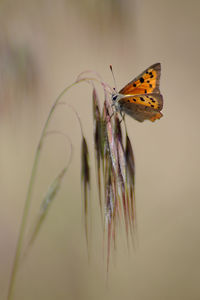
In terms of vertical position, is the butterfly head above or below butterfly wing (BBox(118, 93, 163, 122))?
above

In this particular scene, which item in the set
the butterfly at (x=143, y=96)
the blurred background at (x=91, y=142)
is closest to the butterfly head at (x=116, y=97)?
the butterfly at (x=143, y=96)

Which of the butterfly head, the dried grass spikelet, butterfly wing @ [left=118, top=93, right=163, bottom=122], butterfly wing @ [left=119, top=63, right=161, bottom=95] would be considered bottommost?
the dried grass spikelet

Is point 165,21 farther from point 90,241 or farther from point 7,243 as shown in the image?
point 7,243

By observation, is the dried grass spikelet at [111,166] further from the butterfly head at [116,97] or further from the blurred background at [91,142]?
the blurred background at [91,142]

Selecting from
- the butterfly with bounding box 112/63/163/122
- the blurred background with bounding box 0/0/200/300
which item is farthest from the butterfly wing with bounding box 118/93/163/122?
the blurred background with bounding box 0/0/200/300

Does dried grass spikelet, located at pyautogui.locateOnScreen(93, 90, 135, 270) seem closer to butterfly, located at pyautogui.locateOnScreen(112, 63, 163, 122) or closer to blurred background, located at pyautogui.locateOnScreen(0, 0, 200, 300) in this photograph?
butterfly, located at pyautogui.locateOnScreen(112, 63, 163, 122)

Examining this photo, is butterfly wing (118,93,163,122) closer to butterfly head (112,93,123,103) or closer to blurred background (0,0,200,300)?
butterfly head (112,93,123,103)

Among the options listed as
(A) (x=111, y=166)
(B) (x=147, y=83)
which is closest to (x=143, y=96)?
(B) (x=147, y=83)

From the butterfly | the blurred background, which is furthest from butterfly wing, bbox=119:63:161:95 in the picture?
the blurred background
